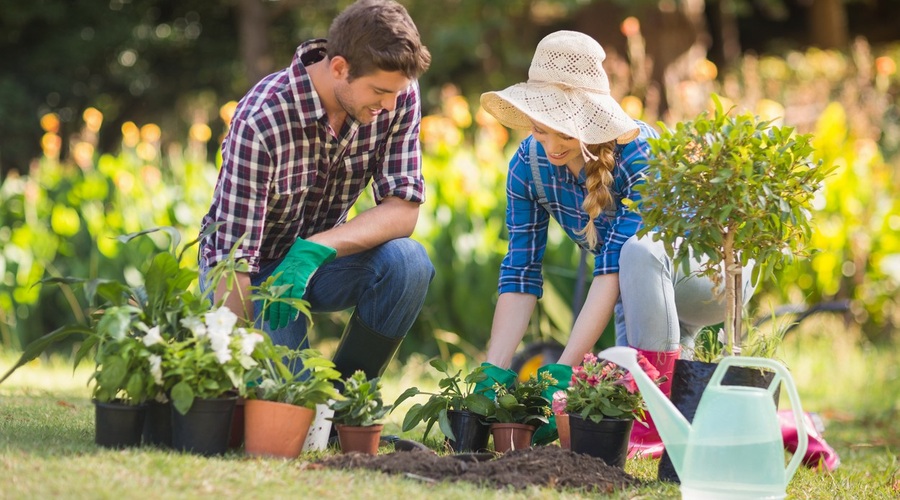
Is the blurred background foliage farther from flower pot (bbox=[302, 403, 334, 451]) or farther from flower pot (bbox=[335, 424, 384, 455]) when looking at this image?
flower pot (bbox=[302, 403, 334, 451])

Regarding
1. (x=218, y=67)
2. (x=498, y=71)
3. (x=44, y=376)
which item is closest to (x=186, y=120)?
(x=218, y=67)

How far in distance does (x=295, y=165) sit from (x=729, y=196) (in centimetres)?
113

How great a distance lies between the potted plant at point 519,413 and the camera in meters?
2.56

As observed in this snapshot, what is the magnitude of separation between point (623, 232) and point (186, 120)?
10259 millimetres

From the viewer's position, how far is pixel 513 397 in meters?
2.54

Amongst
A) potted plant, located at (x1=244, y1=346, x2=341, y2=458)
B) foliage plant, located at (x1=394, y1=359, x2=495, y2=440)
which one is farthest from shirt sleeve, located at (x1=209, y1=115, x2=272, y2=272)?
foliage plant, located at (x1=394, y1=359, x2=495, y2=440)

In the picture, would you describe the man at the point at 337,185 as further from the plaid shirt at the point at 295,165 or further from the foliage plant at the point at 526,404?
the foliage plant at the point at 526,404

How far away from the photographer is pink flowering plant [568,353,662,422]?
2311 millimetres

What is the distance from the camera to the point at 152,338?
206 cm

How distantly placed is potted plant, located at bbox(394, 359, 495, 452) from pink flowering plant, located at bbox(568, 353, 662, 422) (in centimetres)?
27

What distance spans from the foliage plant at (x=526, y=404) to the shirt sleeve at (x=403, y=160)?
60cm

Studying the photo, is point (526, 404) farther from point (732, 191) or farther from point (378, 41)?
point (378, 41)

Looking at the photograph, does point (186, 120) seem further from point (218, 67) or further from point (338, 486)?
→ point (338, 486)

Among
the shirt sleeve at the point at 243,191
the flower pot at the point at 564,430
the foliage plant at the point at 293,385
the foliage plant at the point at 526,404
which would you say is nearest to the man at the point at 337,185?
the shirt sleeve at the point at 243,191
